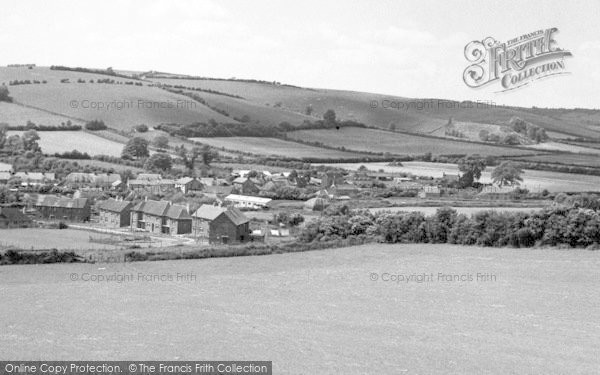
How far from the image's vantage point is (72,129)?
Result: 98375 millimetres

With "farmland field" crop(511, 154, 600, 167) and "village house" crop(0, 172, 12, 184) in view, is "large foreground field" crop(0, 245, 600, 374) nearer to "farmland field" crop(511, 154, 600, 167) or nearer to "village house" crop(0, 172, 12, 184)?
"village house" crop(0, 172, 12, 184)

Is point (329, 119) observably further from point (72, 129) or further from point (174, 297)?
point (174, 297)

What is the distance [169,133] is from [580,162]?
44.8 metres

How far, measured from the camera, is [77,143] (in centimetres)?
9081

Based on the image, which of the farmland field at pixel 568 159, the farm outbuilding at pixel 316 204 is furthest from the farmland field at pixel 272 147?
the farm outbuilding at pixel 316 204

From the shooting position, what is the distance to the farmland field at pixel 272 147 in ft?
304

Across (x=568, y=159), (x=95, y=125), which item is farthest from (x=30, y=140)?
(x=568, y=159)

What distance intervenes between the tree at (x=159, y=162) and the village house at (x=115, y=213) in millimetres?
26230

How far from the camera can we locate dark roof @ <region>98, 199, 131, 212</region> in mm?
52156

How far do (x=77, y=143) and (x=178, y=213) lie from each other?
4536 cm

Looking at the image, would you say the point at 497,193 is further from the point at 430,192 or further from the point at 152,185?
the point at 152,185

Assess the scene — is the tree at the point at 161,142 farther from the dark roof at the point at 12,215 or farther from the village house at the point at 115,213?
the dark roof at the point at 12,215

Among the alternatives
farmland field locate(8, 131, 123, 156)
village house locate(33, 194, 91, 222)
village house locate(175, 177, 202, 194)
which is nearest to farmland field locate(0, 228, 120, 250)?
village house locate(33, 194, 91, 222)

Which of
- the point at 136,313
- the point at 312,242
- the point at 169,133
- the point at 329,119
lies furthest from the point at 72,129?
the point at 136,313
